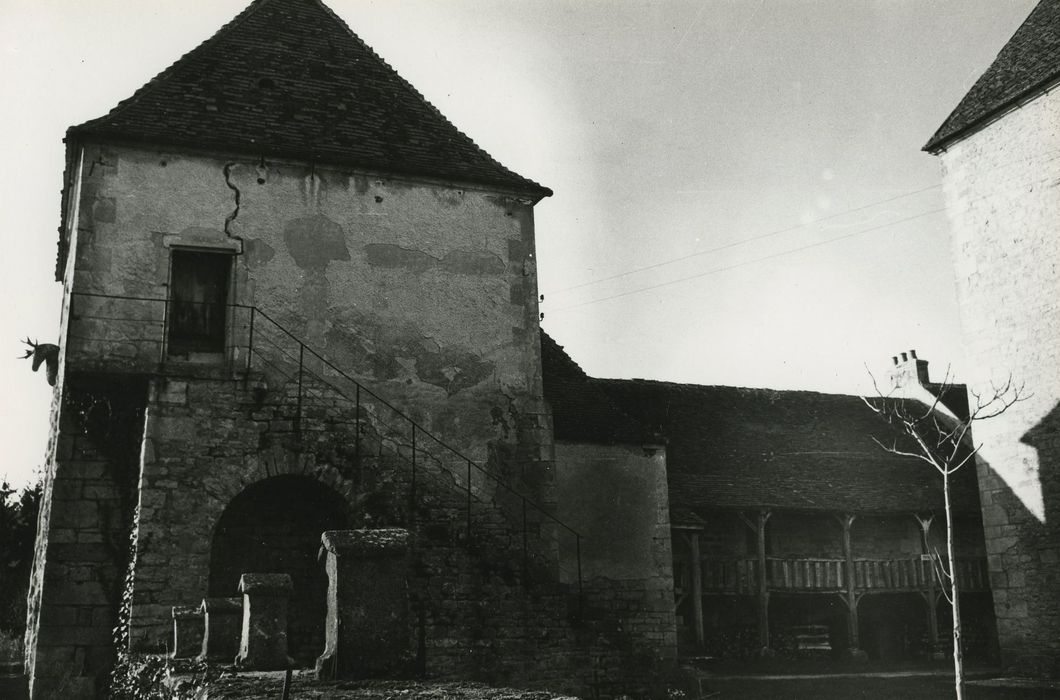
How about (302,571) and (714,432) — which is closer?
(302,571)

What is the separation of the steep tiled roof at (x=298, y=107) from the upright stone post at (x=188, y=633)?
6123mm

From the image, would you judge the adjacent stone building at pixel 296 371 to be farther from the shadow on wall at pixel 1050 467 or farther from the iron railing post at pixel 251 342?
the shadow on wall at pixel 1050 467

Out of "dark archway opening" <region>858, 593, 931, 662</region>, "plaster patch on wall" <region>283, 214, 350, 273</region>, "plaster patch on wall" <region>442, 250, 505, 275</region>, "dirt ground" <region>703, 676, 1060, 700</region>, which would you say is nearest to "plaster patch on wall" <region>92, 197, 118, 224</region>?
"plaster patch on wall" <region>283, 214, 350, 273</region>

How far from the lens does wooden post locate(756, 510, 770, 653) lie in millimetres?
21062

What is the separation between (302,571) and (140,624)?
78.0 inches

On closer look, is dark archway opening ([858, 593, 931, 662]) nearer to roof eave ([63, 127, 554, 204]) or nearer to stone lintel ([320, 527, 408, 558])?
roof eave ([63, 127, 554, 204])

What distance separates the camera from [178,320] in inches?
493

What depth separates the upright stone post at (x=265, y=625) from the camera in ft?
24.1

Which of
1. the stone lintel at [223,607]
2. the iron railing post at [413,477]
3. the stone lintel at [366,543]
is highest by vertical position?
the iron railing post at [413,477]

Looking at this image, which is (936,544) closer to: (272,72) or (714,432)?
(714,432)

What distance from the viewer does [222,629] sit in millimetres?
8375

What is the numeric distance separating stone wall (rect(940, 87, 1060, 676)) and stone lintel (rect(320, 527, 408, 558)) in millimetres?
13290

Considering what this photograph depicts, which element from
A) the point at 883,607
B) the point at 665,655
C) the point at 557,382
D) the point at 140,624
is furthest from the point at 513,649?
the point at 883,607

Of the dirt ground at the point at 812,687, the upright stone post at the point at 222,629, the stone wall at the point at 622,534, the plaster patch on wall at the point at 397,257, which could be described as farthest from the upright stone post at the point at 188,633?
the stone wall at the point at 622,534
